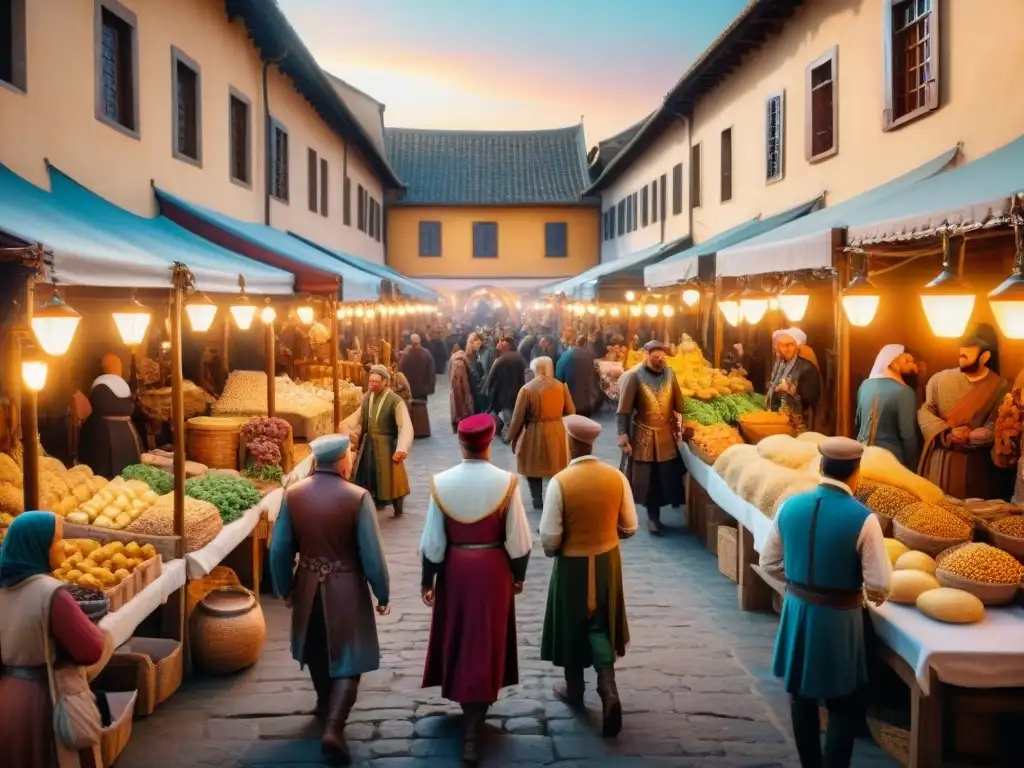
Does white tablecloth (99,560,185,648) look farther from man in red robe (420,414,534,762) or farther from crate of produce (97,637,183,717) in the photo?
man in red robe (420,414,534,762)

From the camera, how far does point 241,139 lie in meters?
16.7

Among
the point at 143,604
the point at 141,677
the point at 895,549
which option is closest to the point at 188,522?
the point at 143,604

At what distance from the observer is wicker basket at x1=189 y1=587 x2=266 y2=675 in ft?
22.6

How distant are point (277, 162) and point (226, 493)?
12.3 m

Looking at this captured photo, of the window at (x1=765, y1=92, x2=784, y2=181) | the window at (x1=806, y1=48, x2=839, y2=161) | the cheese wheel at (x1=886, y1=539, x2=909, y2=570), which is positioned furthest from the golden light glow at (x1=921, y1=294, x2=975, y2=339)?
the window at (x1=765, y1=92, x2=784, y2=181)

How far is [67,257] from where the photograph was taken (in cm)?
599

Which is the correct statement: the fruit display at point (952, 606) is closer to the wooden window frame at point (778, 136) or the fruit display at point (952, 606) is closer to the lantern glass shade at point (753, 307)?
the lantern glass shade at point (753, 307)

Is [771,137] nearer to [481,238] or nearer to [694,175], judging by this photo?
[694,175]

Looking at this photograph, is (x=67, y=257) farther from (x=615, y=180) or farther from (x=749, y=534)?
(x=615, y=180)

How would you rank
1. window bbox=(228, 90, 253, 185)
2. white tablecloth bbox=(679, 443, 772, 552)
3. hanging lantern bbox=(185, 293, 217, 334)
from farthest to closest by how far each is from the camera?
1. window bbox=(228, 90, 253, 185)
2. hanging lantern bbox=(185, 293, 217, 334)
3. white tablecloth bbox=(679, 443, 772, 552)

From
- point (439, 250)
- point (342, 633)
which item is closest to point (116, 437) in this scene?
point (342, 633)

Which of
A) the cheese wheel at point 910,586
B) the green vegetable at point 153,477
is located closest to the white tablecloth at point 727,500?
the cheese wheel at point 910,586

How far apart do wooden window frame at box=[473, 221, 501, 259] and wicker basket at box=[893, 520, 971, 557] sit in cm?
3814

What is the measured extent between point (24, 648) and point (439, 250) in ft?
128
